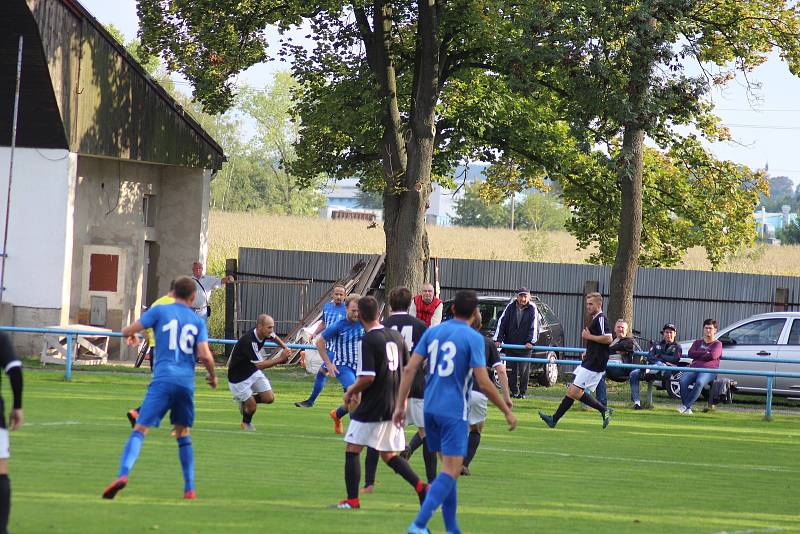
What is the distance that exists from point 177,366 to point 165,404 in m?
0.34

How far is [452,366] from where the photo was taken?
9.30 metres

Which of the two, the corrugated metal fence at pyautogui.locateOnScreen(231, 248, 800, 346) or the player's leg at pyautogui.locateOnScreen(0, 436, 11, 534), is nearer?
the player's leg at pyautogui.locateOnScreen(0, 436, 11, 534)

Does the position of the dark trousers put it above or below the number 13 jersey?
below

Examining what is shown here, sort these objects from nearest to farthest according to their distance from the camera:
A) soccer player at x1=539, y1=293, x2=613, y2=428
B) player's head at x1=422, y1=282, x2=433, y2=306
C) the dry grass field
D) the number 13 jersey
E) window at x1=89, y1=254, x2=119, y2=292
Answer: the number 13 jersey < soccer player at x1=539, y1=293, x2=613, y2=428 < player's head at x1=422, y1=282, x2=433, y2=306 < window at x1=89, y1=254, x2=119, y2=292 < the dry grass field

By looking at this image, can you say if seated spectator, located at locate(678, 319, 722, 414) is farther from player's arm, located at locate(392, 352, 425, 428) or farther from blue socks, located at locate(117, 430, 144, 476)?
blue socks, located at locate(117, 430, 144, 476)

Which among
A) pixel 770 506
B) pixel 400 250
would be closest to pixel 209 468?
pixel 770 506

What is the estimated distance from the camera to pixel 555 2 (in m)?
27.6

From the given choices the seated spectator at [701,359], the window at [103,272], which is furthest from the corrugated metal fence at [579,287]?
the seated spectator at [701,359]

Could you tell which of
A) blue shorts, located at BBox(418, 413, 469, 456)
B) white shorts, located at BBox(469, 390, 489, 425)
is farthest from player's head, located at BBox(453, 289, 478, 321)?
white shorts, located at BBox(469, 390, 489, 425)

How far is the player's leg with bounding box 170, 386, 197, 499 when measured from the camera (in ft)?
34.7

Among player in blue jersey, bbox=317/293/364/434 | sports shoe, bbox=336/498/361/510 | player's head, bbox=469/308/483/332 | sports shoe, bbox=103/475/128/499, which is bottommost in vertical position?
sports shoe, bbox=336/498/361/510

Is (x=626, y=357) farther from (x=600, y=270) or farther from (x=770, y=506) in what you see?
(x=770, y=506)

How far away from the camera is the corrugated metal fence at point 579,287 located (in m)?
30.3

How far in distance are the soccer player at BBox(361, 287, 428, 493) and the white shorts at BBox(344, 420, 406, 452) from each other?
699 millimetres
